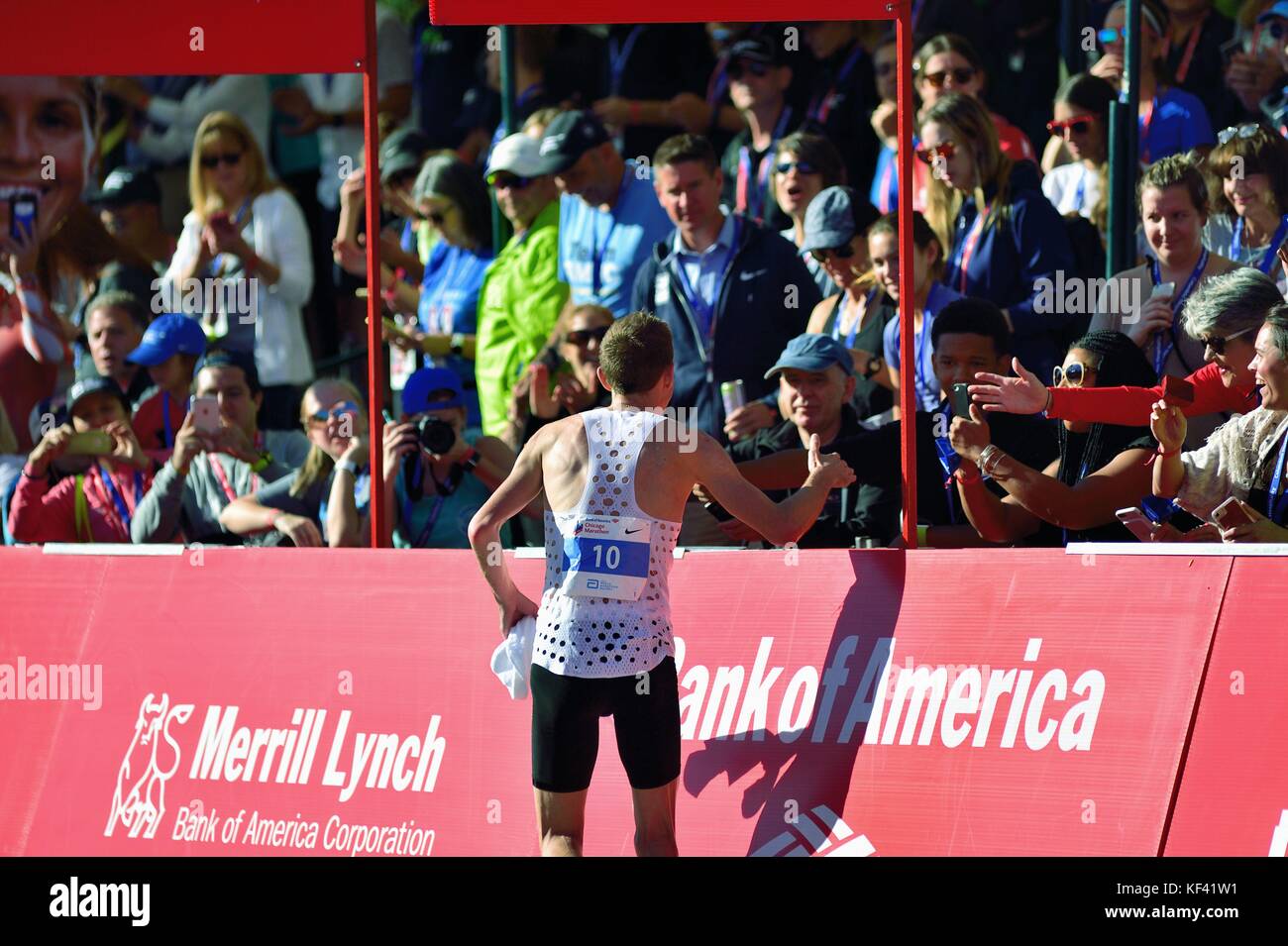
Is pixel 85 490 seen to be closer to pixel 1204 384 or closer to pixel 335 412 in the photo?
pixel 335 412

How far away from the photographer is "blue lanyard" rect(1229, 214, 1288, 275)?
310 inches

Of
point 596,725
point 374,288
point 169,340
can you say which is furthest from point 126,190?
point 596,725

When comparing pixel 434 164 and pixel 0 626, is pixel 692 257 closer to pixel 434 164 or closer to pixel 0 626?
pixel 434 164

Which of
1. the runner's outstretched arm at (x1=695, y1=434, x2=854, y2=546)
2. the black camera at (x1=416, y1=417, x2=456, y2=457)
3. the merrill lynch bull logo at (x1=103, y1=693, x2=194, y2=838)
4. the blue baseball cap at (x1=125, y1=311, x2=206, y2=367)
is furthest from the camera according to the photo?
the blue baseball cap at (x1=125, y1=311, x2=206, y2=367)

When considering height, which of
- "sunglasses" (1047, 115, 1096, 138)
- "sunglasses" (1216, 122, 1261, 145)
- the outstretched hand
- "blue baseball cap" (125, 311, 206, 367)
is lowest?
"blue baseball cap" (125, 311, 206, 367)

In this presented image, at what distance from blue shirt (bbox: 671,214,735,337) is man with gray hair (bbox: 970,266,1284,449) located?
8.25 feet

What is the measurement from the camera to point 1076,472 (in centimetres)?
697

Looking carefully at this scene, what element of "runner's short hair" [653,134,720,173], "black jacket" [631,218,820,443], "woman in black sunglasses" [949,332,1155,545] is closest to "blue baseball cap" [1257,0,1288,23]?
"black jacket" [631,218,820,443]

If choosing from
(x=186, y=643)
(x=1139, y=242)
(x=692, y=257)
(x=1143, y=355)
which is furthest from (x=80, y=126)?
(x=1143, y=355)

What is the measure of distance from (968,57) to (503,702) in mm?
4709

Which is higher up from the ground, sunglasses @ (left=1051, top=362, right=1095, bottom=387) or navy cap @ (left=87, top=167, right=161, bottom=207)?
navy cap @ (left=87, top=167, right=161, bottom=207)

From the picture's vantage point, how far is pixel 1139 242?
29.6 feet

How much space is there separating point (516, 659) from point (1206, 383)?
8.52 feet

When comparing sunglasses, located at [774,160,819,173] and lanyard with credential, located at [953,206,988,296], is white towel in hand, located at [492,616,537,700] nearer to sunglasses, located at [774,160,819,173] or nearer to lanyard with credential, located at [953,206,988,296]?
lanyard with credential, located at [953,206,988,296]
